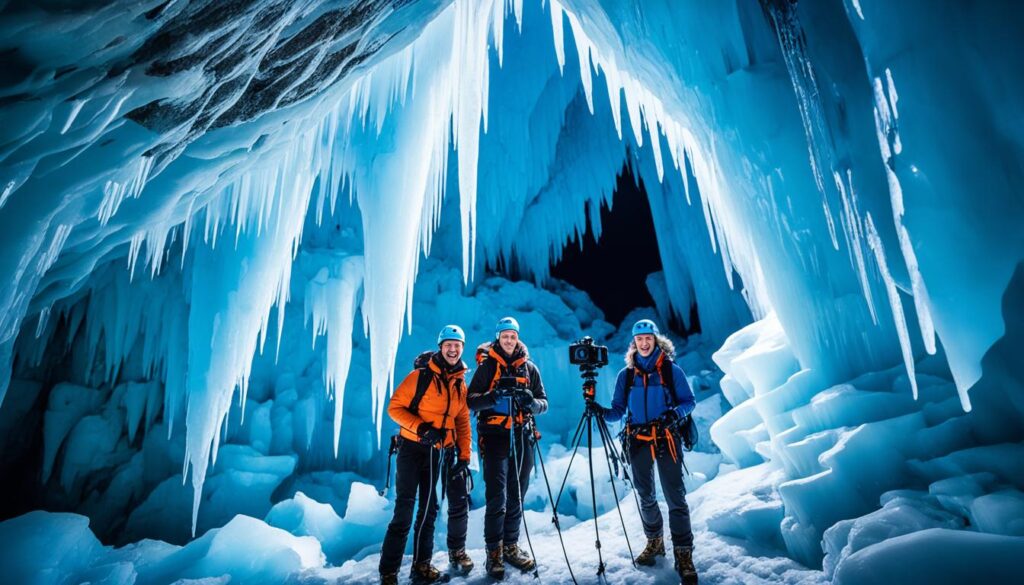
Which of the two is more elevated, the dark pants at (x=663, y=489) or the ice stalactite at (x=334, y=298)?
the ice stalactite at (x=334, y=298)

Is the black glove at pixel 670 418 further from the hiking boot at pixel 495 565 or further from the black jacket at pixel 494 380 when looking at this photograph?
the hiking boot at pixel 495 565

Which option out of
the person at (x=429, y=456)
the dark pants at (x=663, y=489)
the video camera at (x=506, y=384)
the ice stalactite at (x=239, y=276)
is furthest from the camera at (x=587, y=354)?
the ice stalactite at (x=239, y=276)

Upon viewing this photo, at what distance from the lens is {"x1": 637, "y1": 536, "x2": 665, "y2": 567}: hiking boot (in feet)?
10.7

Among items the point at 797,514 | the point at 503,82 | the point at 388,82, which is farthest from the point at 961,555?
the point at 503,82

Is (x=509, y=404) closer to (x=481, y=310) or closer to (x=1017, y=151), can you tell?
(x=1017, y=151)

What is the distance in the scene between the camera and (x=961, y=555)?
1.83m

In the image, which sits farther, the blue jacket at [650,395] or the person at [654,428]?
the blue jacket at [650,395]

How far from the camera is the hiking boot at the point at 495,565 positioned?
10.6ft

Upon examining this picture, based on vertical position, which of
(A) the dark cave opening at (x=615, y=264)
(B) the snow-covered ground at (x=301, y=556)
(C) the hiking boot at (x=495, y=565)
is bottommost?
(B) the snow-covered ground at (x=301, y=556)

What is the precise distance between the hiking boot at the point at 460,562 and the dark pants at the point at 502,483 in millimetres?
264

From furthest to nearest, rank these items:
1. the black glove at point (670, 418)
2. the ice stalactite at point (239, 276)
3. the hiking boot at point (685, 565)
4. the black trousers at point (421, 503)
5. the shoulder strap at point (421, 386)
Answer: the ice stalactite at point (239, 276) < the shoulder strap at point (421, 386) < the black trousers at point (421, 503) < the black glove at point (670, 418) < the hiking boot at point (685, 565)

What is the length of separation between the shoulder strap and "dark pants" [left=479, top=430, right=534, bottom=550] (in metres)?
0.54

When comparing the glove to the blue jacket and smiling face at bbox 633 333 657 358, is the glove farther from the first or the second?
smiling face at bbox 633 333 657 358

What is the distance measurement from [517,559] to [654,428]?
1426 millimetres
